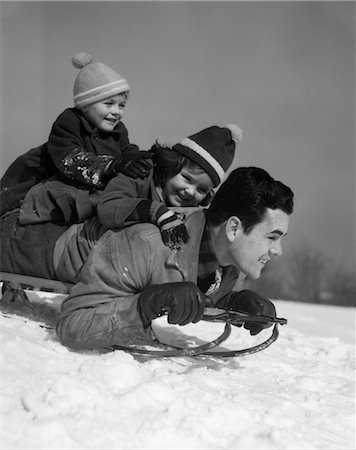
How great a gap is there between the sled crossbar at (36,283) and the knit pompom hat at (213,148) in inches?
38.7

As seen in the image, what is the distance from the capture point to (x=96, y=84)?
3.79 metres

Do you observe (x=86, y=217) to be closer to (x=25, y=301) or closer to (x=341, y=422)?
(x=25, y=301)

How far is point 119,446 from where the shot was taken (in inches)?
72.9

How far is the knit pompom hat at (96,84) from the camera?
12.3 feet

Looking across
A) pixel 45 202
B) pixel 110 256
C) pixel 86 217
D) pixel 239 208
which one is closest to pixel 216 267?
pixel 239 208

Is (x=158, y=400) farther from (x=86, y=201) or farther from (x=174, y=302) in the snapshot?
(x=86, y=201)

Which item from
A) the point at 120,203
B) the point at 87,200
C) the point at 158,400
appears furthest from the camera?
the point at 87,200

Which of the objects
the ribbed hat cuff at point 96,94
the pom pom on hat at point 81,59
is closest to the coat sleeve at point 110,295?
the ribbed hat cuff at point 96,94

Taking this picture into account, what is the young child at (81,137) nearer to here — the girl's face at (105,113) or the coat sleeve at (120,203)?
the girl's face at (105,113)

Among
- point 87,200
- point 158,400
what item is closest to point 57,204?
point 87,200

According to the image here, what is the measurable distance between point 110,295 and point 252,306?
0.79 m

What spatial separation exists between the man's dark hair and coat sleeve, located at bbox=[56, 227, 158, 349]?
1.35ft

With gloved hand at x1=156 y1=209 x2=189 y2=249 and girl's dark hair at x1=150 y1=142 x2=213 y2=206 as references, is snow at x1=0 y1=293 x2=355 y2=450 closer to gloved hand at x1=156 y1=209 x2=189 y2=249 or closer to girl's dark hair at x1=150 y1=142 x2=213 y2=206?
gloved hand at x1=156 y1=209 x2=189 y2=249

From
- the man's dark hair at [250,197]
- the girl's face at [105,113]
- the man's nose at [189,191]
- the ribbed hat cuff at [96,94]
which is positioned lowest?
the man's nose at [189,191]
